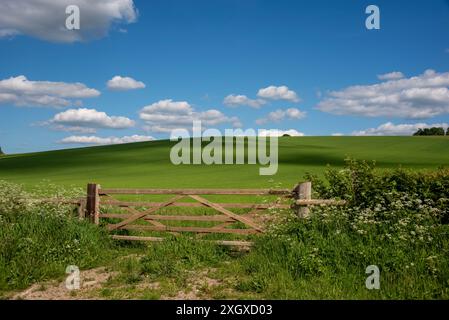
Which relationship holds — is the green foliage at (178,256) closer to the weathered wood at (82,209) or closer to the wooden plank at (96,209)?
the wooden plank at (96,209)

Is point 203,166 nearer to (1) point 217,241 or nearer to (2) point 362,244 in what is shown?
(1) point 217,241

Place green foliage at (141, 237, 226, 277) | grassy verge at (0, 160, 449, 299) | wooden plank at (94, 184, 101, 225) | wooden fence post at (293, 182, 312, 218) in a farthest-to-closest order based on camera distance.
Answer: wooden plank at (94, 184, 101, 225) < wooden fence post at (293, 182, 312, 218) < green foliage at (141, 237, 226, 277) < grassy verge at (0, 160, 449, 299)

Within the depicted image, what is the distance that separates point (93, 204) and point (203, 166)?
28.0m

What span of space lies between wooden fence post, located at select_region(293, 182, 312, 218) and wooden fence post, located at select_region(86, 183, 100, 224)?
19.1ft

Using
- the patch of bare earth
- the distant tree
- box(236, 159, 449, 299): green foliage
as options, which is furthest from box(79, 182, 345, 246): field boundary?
the distant tree

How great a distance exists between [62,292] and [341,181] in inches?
282

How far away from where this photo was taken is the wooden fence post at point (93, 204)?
12320 millimetres

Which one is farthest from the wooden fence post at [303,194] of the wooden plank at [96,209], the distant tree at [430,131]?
the distant tree at [430,131]

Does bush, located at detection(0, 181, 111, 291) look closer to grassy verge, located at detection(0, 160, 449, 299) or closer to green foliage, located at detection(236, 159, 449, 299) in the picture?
grassy verge, located at detection(0, 160, 449, 299)

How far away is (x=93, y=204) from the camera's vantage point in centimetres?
1236

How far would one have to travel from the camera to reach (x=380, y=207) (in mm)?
10258

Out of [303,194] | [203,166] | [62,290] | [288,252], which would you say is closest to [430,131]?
[203,166]

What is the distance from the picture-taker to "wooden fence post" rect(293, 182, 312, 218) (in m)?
10.5

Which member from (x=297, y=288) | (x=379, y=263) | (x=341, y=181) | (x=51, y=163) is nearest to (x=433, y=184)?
(x=341, y=181)
